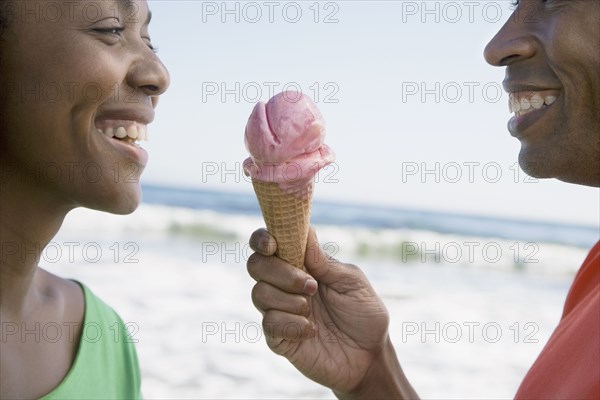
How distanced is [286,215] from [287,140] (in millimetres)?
251

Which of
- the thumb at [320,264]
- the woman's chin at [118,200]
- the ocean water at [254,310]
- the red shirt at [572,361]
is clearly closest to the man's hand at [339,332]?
the thumb at [320,264]

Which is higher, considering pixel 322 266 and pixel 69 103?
pixel 69 103

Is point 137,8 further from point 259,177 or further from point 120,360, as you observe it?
point 120,360

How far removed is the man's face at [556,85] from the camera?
1.80 metres

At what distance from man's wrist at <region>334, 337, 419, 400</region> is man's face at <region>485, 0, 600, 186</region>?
804mm

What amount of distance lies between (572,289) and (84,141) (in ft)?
4.82

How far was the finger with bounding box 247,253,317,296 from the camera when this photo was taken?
213cm

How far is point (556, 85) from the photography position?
6.16ft

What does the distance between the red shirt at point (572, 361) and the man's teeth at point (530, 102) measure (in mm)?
490

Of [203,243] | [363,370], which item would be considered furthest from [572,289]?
[203,243]

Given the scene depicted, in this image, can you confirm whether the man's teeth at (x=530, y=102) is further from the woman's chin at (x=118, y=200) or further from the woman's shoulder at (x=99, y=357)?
the woman's shoulder at (x=99, y=357)

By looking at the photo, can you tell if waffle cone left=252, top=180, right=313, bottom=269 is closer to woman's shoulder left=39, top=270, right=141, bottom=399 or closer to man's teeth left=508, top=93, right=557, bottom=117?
man's teeth left=508, top=93, right=557, bottom=117

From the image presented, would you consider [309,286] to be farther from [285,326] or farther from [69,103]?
[69,103]

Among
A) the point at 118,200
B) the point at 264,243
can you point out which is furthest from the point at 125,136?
the point at 264,243
